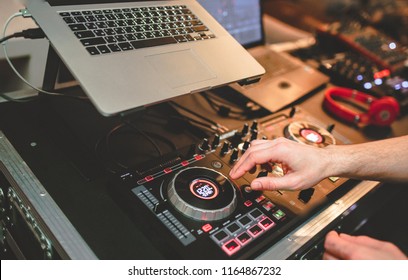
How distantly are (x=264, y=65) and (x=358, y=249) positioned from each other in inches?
32.2

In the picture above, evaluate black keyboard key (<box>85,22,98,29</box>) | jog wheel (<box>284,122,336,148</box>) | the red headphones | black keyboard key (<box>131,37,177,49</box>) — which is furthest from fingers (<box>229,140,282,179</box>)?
the red headphones

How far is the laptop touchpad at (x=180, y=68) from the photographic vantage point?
0.78 metres

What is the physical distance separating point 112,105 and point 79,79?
0.08 meters

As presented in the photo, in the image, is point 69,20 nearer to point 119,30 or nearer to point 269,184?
point 119,30

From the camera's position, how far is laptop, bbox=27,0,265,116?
71 centimetres

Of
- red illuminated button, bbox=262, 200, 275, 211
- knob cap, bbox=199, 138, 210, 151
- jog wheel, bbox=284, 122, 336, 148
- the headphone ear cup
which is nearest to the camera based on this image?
red illuminated button, bbox=262, 200, 275, 211

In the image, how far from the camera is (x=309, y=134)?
101 centimetres

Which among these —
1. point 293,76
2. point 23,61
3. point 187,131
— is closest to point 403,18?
point 293,76

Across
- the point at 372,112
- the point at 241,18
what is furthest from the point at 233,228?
the point at 241,18

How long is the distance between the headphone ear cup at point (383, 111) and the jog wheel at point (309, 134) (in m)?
0.28

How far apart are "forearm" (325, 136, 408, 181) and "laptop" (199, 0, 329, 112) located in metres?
0.32

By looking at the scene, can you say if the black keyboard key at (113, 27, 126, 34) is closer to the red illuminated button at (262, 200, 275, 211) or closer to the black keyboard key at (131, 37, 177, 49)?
the black keyboard key at (131, 37, 177, 49)

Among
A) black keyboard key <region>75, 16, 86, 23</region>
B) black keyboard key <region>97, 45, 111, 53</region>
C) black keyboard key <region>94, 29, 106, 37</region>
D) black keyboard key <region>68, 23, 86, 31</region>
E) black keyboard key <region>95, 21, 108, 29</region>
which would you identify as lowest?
black keyboard key <region>97, 45, 111, 53</region>
